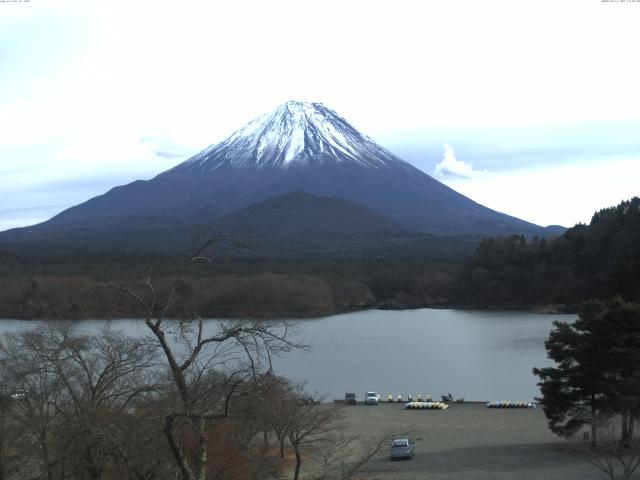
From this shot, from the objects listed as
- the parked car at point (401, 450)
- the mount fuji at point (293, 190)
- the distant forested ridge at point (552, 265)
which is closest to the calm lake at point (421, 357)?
the distant forested ridge at point (552, 265)

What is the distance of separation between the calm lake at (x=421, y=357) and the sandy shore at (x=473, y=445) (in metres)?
2.85

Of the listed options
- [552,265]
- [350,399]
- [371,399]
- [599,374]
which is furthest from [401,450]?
[552,265]

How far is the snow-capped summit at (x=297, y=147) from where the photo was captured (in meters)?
124

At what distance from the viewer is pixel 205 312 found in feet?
146

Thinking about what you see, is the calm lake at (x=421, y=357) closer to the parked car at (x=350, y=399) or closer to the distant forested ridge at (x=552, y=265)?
the parked car at (x=350, y=399)

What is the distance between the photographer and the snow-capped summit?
124125mm

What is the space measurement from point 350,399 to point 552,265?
3356 cm

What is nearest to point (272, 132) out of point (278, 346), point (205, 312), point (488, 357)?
point (205, 312)

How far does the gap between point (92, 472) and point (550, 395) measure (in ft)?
31.6

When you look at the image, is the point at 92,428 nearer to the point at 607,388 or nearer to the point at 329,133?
the point at 607,388

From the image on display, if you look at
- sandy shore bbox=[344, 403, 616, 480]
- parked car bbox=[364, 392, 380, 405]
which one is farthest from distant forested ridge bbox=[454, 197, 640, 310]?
sandy shore bbox=[344, 403, 616, 480]

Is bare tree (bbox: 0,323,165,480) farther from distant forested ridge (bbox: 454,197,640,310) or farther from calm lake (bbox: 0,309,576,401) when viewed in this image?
distant forested ridge (bbox: 454,197,640,310)

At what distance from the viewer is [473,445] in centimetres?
1576

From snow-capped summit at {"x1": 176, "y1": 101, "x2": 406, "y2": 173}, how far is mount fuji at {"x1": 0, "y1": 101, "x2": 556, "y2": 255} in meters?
0.14
